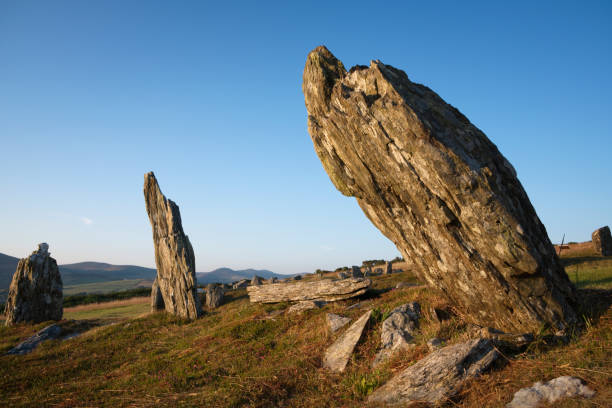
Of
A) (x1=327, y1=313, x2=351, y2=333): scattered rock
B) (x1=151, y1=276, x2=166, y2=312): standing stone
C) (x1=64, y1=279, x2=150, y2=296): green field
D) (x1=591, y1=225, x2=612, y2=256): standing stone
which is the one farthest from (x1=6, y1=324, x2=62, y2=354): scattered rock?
(x1=64, y1=279, x2=150, y2=296): green field

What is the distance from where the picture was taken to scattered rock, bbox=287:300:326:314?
15.0 metres

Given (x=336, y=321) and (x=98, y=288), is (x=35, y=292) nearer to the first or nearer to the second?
(x=336, y=321)

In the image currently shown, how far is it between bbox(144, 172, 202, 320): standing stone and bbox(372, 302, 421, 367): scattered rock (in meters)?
16.6

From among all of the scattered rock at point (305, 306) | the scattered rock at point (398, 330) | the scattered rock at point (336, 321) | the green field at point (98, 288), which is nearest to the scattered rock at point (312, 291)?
the scattered rock at point (305, 306)

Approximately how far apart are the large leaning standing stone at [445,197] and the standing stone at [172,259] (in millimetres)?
17321

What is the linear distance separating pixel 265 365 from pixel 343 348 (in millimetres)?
2577

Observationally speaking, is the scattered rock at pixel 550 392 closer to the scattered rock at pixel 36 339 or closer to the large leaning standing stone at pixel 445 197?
the large leaning standing stone at pixel 445 197

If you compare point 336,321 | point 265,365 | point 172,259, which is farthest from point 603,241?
point 172,259

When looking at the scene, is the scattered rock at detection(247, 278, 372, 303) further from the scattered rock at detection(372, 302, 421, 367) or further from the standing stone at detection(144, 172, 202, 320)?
the standing stone at detection(144, 172, 202, 320)

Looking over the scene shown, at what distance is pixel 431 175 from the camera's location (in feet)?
26.7

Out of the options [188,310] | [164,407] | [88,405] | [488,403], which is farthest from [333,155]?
[188,310]

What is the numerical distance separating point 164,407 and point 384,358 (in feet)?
18.8

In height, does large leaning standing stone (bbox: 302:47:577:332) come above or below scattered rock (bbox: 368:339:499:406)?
above

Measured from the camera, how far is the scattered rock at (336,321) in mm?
11902
